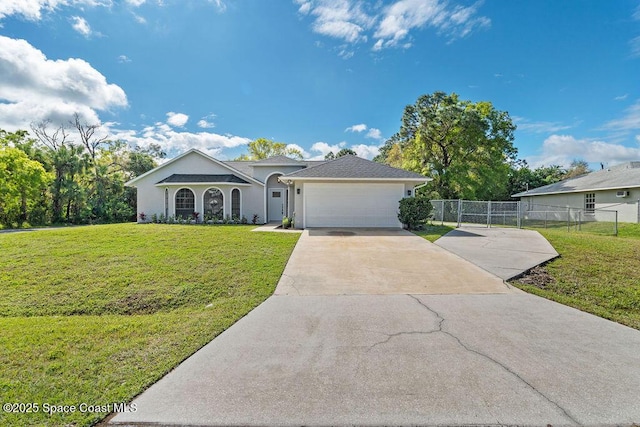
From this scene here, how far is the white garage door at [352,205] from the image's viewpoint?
14.0 meters

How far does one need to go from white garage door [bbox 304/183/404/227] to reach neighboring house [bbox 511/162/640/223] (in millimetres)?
9177

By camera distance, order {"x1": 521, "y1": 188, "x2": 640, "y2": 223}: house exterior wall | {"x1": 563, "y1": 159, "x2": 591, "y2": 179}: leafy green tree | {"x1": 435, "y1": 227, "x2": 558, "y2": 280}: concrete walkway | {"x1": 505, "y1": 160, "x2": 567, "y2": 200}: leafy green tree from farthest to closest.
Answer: {"x1": 563, "y1": 159, "x2": 591, "y2": 179}: leafy green tree, {"x1": 505, "y1": 160, "x2": 567, "y2": 200}: leafy green tree, {"x1": 521, "y1": 188, "x2": 640, "y2": 223}: house exterior wall, {"x1": 435, "y1": 227, "x2": 558, "y2": 280}: concrete walkway

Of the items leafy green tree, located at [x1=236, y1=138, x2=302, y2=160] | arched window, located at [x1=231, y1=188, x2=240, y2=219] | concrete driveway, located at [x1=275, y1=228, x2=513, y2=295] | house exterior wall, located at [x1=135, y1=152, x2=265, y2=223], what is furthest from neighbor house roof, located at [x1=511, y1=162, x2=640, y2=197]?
leafy green tree, located at [x1=236, y1=138, x2=302, y2=160]

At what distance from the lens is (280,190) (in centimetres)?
1875

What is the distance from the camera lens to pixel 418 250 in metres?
8.73

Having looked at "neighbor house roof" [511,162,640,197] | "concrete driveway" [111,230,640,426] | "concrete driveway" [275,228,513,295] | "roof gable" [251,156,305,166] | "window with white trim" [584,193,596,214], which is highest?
"roof gable" [251,156,305,166]

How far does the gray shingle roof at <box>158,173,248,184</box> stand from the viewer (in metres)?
17.0

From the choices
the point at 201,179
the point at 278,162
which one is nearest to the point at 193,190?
the point at 201,179

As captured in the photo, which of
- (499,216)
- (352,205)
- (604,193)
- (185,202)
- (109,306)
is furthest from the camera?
(604,193)

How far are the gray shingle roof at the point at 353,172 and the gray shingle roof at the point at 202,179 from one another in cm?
536

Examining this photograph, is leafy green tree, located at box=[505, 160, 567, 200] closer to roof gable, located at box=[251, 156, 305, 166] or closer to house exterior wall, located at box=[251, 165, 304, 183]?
roof gable, located at box=[251, 156, 305, 166]

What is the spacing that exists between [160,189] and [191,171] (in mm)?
2252

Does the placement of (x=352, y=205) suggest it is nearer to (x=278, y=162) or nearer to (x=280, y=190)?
(x=280, y=190)

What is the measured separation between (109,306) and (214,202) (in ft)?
43.0
